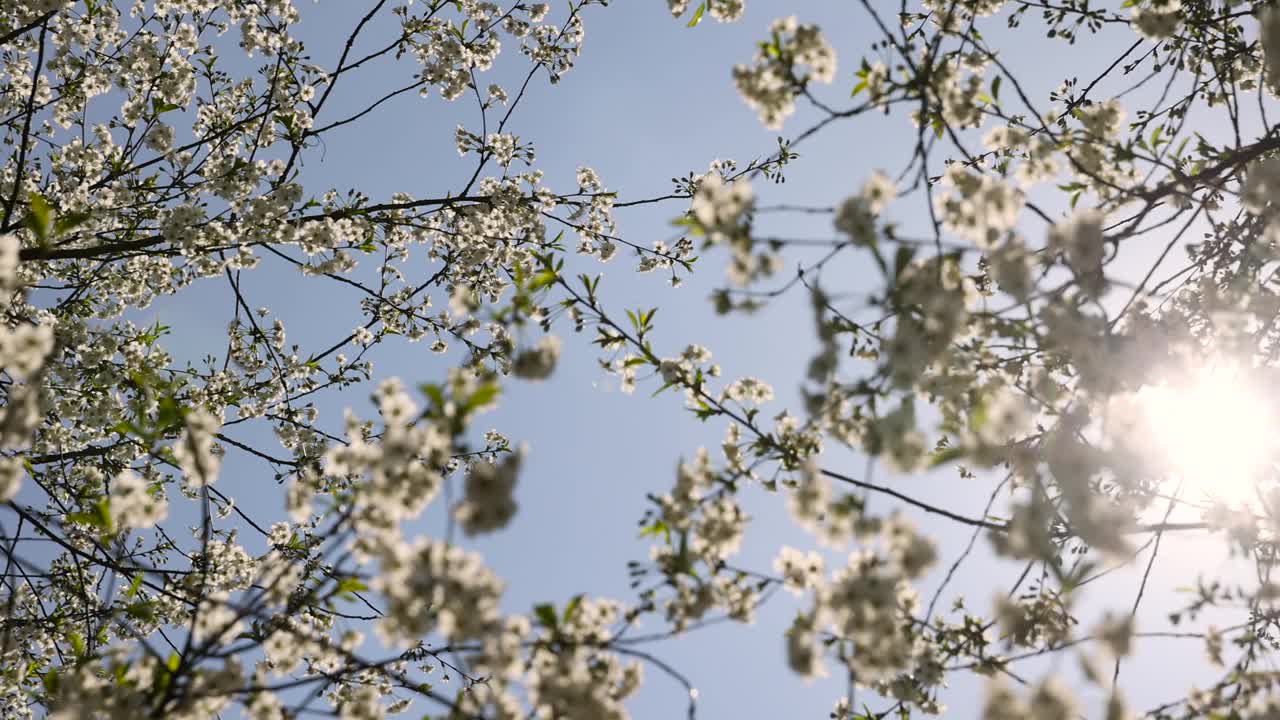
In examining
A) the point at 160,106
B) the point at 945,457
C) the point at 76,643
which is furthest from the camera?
the point at 160,106

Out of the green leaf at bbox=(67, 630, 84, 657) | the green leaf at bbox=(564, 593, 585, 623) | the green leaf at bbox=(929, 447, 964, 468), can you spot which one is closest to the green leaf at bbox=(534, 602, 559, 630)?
the green leaf at bbox=(564, 593, 585, 623)

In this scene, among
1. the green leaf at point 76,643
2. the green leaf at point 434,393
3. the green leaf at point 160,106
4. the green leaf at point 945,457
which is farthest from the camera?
the green leaf at point 160,106

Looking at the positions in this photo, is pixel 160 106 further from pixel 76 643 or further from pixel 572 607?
pixel 572 607

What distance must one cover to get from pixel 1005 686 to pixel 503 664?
1.64 m

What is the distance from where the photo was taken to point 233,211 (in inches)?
Answer: 211

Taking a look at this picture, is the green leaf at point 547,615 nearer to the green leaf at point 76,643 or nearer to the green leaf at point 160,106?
the green leaf at point 76,643

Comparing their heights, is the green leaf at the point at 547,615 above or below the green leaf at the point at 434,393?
below

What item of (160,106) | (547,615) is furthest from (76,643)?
(160,106)

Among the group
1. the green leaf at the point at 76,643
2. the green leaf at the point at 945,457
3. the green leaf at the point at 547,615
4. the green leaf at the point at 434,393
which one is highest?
the green leaf at the point at 945,457

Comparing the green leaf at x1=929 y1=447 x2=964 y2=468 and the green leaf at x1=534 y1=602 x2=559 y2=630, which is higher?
the green leaf at x1=929 y1=447 x2=964 y2=468

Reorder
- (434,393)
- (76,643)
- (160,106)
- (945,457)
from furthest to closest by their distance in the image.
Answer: (160,106) < (76,643) < (945,457) < (434,393)

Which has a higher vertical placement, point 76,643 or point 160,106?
point 160,106

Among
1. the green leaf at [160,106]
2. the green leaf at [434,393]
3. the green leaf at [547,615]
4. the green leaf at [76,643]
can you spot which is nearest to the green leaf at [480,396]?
the green leaf at [434,393]

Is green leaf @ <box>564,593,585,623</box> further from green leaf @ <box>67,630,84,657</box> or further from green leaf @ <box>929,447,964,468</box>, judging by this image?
green leaf @ <box>67,630,84,657</box>
